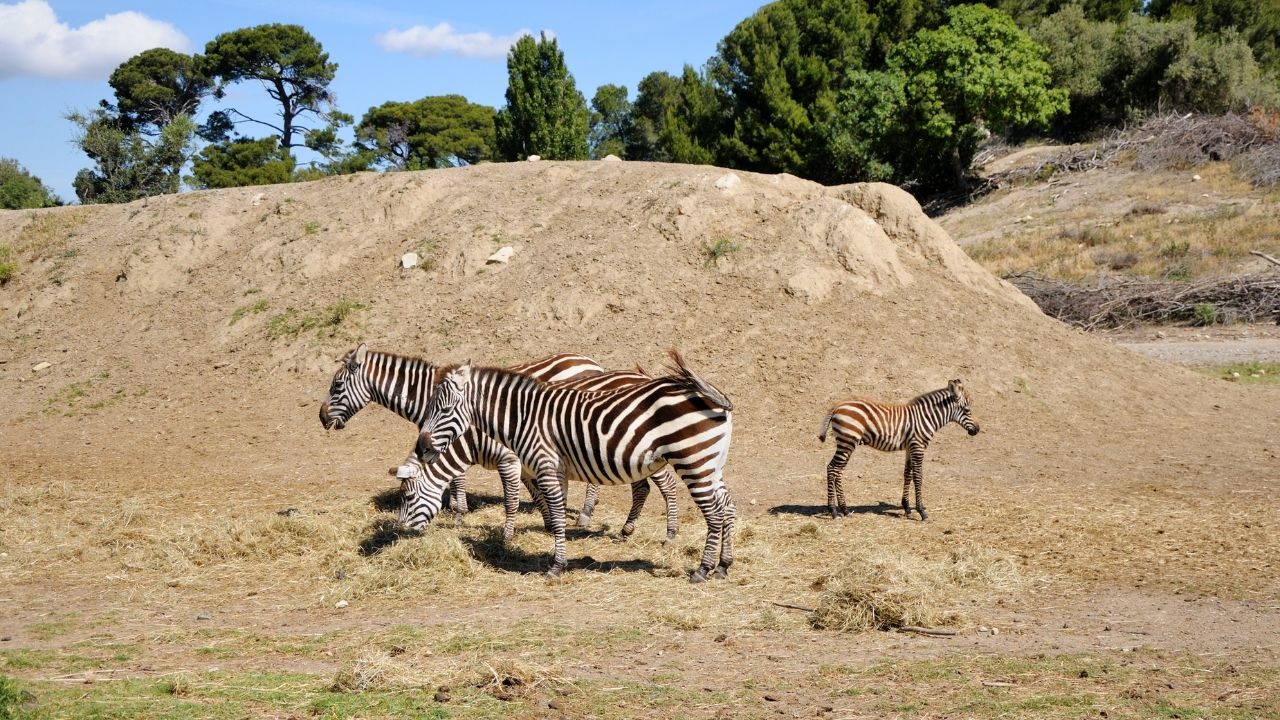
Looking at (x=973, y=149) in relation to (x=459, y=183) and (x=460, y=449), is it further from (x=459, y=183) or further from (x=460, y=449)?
(x=460, y=449)

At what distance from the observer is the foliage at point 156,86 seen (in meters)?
59.2

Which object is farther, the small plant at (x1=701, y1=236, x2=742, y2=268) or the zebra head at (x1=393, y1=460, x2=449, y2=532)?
the small plant at (x1=701, y1=236, x2=742, y2=268)

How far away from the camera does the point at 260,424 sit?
17.0 meters

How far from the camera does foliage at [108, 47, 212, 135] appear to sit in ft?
194

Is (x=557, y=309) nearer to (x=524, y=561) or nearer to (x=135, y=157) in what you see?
(x=524, y=561)

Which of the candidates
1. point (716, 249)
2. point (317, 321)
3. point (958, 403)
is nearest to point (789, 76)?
point (716, 249)

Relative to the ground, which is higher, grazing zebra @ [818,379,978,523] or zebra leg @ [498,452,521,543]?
grazing zebra @ [818,379,978,523]

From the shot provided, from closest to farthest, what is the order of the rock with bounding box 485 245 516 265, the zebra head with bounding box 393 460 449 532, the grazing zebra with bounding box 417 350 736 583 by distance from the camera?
the grazing zebra with bounding box 417 350 736 583 → the zebra head with bounding box 393 460 449 532 → the rock with bounding box 485 245 516 265

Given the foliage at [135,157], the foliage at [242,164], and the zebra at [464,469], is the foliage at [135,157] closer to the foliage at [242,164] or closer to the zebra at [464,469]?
the foliage at [242,164]

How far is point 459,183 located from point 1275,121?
33550 millimetres

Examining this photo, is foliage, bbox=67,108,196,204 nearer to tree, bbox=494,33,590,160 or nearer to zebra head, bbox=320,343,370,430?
tree, bbox=494,33,590,160

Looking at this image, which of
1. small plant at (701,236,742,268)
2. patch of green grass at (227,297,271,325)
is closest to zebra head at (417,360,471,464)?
small plant at (701,236,742,268)

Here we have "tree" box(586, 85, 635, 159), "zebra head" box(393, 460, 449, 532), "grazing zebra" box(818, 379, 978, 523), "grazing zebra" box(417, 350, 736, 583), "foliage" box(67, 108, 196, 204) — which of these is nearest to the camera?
"grazing zebra" box(417, 350, 736, 583)

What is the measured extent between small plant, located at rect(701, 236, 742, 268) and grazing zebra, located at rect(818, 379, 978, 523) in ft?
22.8
